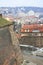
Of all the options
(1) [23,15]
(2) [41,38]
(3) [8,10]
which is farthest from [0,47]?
(1) [23,15]

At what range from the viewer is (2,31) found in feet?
5.23

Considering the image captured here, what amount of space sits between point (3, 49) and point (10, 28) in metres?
0.26

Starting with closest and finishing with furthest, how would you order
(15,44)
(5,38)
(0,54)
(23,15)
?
(0,54) → (5,38) → (15,44) → (23,15)

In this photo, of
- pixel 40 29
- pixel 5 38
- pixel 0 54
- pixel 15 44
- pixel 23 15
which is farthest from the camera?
pixel 23 15

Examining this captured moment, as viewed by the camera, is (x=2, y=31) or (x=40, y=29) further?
(x=40, y=29)

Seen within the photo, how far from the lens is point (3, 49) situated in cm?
151

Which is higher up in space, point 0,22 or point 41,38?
point 0,22

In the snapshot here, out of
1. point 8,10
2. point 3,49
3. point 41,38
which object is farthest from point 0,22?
point 8,10

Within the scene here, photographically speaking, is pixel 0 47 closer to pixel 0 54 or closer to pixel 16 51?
pixel 0 54

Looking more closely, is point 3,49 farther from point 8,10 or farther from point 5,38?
point 8,10

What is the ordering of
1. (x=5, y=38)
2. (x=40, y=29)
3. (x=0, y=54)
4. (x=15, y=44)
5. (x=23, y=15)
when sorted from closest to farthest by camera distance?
(x=0, y=54), (x=5, y=38), (x=15, y=44), (x=40, y=29), (x=23, y=15)

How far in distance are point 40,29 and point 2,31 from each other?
5.71 metres

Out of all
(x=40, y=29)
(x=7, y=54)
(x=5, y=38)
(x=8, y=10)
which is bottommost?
(x=40, y=29)

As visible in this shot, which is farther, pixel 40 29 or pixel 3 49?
pixel 40 29
